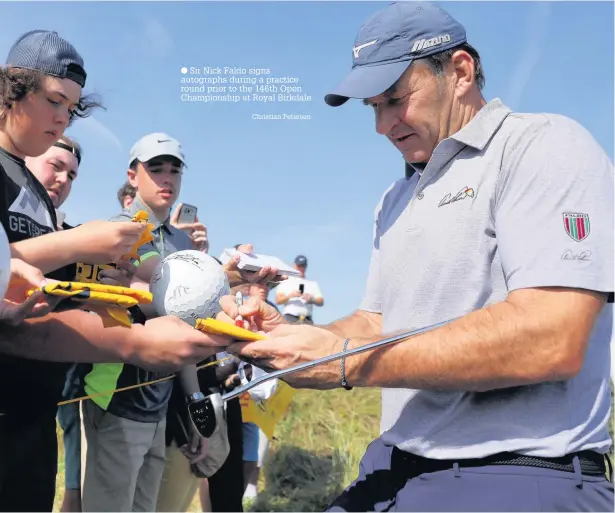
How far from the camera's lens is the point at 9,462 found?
285 cm

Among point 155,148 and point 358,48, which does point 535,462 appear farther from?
point 155,148

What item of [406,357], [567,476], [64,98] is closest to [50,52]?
[64,98]

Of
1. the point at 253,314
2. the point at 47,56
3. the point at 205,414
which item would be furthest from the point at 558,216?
the point at 47,56

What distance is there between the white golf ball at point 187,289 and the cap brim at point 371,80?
1012 millimetres

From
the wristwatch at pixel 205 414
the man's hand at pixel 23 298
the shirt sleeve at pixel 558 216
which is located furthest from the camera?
the wristwatch at pixel 205 414

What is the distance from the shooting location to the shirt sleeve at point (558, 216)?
6.45ft

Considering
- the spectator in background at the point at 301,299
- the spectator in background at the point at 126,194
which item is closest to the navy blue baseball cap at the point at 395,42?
the spectator in background at the point at 126,194

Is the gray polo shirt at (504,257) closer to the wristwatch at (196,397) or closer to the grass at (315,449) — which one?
the wristwatch at (196,397)

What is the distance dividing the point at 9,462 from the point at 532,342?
2.21 m

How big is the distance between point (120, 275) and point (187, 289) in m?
0.50

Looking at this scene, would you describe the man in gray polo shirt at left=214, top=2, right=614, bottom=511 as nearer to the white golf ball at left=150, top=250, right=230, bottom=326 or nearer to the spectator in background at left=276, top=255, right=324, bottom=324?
the white golf ball at left=150, top=250, right=230, bottom=326

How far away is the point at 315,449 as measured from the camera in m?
8.52

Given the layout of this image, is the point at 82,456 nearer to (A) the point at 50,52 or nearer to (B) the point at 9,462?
(B) the point at 9,462

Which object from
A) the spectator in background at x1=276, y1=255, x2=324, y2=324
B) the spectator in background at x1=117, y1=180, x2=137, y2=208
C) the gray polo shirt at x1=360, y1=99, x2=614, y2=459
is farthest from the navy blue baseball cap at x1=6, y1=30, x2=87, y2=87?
the spectator in background at x1=276, y1=255, x2=324, y2=324
